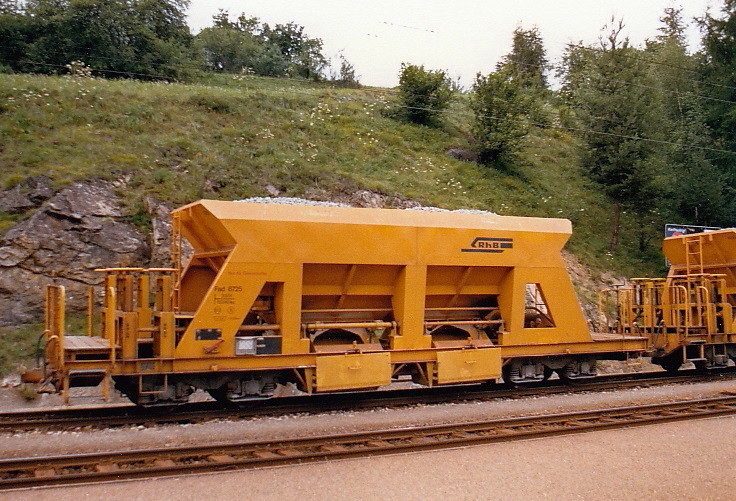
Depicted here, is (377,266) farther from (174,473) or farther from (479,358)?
(174,473)

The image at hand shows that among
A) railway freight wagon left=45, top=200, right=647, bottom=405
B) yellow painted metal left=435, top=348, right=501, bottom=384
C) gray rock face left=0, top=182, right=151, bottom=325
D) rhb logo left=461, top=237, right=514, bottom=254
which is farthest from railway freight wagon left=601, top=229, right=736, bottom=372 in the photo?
gray rock face left=0, top=182, right=151, bottom=325

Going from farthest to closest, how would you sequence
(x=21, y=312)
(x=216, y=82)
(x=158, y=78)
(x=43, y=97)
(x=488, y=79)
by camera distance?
1. (x=216, y=82)
2. (x=158, y=78)
3. (x=488, y=79)
4. (x=43, y=97)
5. (x=21, y=312)

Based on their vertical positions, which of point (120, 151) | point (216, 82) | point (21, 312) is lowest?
point (21, 312)

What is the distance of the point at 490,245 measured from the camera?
12.0m

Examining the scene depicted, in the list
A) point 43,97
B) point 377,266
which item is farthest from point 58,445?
point 43,97

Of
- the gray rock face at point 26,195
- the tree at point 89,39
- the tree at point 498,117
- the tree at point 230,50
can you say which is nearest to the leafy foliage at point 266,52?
the tree at point 230,50

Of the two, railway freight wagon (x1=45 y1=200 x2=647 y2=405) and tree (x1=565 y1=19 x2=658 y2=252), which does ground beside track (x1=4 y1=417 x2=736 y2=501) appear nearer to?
railway freight wagon (x1=45 y1=200 x2=647 y2=405)

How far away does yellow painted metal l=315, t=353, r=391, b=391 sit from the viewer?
10547 mm

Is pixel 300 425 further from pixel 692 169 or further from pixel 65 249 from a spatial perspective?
pixel 692 169

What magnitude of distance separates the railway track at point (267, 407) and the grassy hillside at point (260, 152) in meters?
8.22

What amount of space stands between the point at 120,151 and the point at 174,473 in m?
15.1

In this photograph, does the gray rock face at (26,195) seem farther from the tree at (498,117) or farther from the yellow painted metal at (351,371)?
the tree at (498,117)

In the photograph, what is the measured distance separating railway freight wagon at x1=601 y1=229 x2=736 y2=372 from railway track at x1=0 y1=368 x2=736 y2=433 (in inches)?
54.7

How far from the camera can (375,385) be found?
35.3ft
